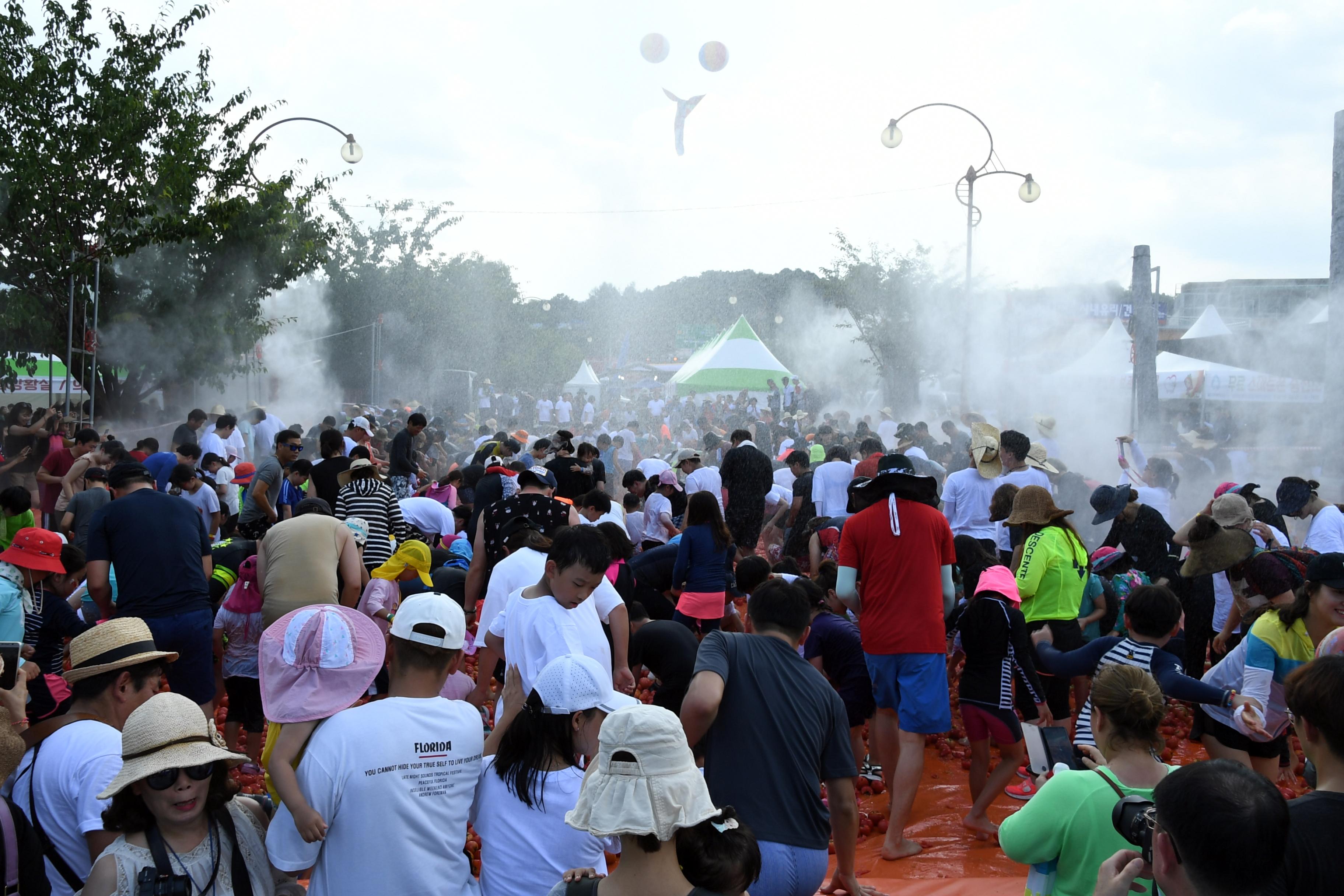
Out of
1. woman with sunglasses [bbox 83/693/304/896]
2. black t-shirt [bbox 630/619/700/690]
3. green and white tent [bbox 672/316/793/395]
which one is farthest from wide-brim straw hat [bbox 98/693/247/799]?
green and white tent [bbox 672/316/793/395]

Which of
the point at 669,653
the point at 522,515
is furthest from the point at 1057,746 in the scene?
the point at 522,515

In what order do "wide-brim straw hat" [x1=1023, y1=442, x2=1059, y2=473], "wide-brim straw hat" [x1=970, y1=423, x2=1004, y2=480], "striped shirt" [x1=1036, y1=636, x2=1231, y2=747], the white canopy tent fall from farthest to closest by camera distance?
the white canopy tent, "wide-brim straw hat" [x1=1023, y1=442, x2=1059, y2=473], "wide-brim straw hat" [x1=970, y1=423, x2=1004, y2=480], "striped shirt" [x1=1036, y1=636, x2=1231, y2=747]

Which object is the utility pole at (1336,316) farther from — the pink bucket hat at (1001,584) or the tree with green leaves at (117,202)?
the tree with green leaves at (117,202)

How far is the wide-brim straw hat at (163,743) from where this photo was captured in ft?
8.00

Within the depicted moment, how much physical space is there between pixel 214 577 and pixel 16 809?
446 centimetres

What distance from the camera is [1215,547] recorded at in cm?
636

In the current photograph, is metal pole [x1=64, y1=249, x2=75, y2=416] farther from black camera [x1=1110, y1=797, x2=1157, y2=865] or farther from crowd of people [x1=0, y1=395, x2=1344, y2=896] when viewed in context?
black camera [x1=1110, y1=797, x2=1157, y2=865]

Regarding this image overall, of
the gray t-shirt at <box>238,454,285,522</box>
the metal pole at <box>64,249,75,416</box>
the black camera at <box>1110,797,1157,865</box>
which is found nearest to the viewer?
the black camera at <box>1110,797,1157,865</box>

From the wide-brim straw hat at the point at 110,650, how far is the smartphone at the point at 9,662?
0.74 ft

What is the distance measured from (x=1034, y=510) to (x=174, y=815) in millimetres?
4902

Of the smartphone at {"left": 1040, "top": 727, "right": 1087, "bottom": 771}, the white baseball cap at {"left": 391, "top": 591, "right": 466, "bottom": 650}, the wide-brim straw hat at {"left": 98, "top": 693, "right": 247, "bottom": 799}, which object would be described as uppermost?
the white baseball cap at {"left": 391, "top": 591, "right": 466, "bottom": 650}

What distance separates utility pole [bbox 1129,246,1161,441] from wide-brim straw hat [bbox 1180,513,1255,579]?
1550 cm

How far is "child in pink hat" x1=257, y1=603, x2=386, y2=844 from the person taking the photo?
106 inches

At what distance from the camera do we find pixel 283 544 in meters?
5.91
